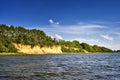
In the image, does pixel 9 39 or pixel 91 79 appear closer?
pixel 91 79

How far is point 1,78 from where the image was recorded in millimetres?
30312

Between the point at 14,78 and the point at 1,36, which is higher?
the point at 1,36

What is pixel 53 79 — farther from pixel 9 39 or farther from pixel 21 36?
pixel 21 36

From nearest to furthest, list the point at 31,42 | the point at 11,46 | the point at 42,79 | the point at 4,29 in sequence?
the point at 42,79
the point at 11,46
the point at 4,29
the point at 31,42

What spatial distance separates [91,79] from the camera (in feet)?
97.7

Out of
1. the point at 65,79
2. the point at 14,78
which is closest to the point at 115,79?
the point at 65,79

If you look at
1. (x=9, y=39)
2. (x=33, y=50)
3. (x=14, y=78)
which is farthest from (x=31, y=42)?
(x=14, y=78)

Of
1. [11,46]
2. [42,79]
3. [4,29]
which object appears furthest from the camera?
[4,29]

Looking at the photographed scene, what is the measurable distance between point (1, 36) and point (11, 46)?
1506 centimetres

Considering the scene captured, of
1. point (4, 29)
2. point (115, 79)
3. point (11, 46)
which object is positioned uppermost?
point (4, 29)

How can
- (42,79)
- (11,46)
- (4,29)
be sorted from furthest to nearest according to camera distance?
1. (4,29)
2. (11,46)
3. (42,79)

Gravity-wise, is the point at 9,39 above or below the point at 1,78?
above

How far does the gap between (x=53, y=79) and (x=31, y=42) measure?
16648 cm

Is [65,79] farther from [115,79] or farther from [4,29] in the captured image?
[4,29]
